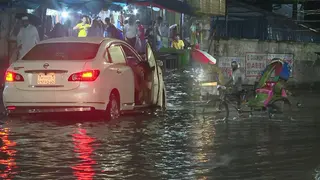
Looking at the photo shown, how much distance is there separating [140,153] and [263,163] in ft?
5.74

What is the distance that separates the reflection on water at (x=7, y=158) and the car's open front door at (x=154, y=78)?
3.94m

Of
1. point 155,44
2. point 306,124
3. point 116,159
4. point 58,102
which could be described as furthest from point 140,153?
point 155,44

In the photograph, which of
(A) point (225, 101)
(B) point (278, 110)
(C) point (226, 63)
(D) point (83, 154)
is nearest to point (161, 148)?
(D) point (83, 154)

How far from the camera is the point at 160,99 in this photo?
559 inches

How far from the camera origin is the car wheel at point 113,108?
488 inches

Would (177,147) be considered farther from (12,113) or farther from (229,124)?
(12,113)

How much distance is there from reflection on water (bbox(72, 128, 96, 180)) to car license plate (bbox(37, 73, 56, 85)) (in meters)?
1.08

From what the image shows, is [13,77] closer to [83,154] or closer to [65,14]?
[83,154]

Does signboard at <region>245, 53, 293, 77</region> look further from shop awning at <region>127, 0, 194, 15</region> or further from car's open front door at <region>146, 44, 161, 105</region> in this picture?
car's open front door at <region>146, 44, 161, 105</region>

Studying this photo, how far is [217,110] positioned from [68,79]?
14.4 ft

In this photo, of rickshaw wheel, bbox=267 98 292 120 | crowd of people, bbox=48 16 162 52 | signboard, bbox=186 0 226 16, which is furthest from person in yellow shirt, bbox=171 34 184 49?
rickshaw wheel, bbox=267 98 292 120

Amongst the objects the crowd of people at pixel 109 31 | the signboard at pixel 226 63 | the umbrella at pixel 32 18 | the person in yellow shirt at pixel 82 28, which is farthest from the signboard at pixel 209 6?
the umbrella at pixel 32 18

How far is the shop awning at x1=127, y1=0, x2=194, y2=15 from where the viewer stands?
21406mm

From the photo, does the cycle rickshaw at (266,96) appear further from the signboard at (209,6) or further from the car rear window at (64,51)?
the signboard at (209,6)
